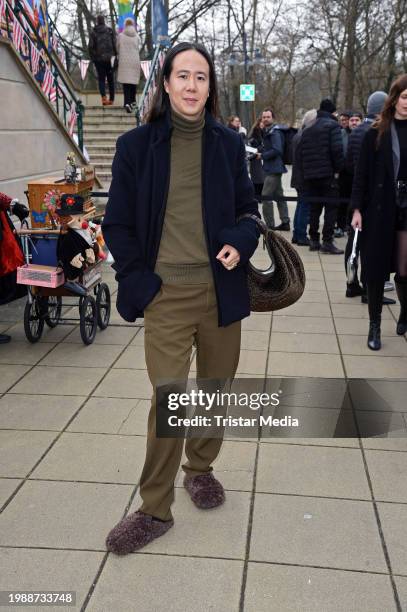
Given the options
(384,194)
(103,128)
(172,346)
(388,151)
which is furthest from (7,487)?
(103,128)

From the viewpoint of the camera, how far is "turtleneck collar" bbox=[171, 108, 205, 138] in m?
2.76

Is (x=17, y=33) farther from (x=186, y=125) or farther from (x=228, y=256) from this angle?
(x=228, y=256)

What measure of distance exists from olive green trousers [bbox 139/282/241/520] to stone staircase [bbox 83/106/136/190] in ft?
44.5

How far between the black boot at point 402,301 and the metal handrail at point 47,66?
5615 mm

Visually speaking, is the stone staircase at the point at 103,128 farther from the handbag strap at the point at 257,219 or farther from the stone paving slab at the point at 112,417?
the handbag strap at the point at 257,219

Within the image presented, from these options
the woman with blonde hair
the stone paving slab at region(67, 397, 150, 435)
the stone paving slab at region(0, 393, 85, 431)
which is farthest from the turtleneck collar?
the woman with blonde hair

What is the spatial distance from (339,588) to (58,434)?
6.42ft

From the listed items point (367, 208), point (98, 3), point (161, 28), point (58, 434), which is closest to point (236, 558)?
point (58, 434)

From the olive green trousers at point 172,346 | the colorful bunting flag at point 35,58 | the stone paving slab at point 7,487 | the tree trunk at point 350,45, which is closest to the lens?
the olive green trousers at point 172,346

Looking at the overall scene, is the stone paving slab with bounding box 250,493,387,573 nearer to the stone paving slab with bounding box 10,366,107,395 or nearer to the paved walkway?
the paved walkway

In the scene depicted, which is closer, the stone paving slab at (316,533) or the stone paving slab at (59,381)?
the stone paving slab at (316,533)

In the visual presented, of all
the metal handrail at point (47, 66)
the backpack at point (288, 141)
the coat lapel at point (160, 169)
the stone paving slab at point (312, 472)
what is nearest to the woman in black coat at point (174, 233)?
the coat lapel at point (160, 169)

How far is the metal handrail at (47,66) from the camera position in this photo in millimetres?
8977

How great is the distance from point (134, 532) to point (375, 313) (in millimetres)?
3274
